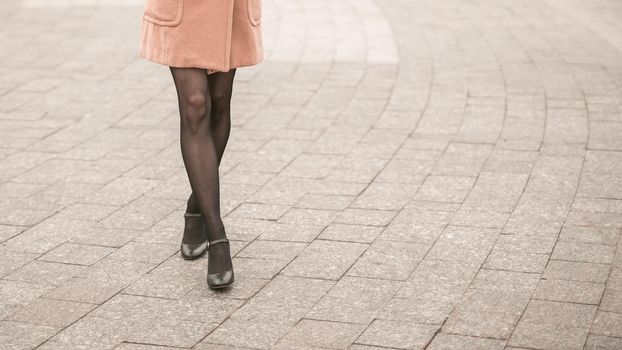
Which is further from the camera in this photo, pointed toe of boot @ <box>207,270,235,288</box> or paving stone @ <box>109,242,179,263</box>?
paving stone @ <box>109,242,179,263</box>

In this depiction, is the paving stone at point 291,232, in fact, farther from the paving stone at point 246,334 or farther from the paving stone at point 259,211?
the paving stone at point 246,334

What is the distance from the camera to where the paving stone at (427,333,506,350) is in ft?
12.1

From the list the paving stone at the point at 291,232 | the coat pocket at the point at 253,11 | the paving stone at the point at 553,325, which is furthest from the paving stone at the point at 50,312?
the paving stone at the point at 553,325

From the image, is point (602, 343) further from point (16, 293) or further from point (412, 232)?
point (16, 293)

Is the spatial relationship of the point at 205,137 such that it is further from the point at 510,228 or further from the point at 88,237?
the point at 510,228

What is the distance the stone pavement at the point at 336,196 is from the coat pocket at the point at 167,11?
114cm

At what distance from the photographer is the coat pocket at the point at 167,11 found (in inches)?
163

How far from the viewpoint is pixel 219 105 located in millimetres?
4578

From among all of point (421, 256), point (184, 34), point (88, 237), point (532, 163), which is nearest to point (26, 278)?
point (88, 237)

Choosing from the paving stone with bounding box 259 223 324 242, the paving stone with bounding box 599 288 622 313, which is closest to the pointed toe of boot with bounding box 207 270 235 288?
the paving stone with bounding box 259 223 324 242

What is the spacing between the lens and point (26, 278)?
175 inches

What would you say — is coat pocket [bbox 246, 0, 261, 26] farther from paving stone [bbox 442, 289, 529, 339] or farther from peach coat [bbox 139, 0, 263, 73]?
paving stone [bbox 442, 289, 529, 339]

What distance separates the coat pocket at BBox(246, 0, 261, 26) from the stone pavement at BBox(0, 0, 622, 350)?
1.10 m

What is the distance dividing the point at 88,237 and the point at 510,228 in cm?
211
